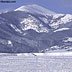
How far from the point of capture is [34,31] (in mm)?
148750

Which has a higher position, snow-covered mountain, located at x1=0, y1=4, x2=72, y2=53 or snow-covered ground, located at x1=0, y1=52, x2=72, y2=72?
snow-covered ground, located at x1=0, y1=52, x2=72, y2=72

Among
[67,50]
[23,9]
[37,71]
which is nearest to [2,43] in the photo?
[67,50]

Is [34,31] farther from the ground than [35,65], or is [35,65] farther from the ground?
[35,65]

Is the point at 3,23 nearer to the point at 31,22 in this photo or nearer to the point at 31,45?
the point at 31,22

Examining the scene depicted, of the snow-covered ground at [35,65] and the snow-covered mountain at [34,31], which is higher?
the snow-covered ground at [35,65]

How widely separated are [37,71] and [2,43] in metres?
73.9

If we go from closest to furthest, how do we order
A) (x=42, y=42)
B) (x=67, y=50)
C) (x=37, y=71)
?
(x=37, y=71), (x=67, y=50), (x=42, y=42)

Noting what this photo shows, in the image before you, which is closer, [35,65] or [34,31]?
[35,65]

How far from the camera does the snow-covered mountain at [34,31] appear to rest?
12538 cm

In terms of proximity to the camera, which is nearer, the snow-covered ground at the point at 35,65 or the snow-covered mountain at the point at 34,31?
the snow-covered ground at the point at 35,65

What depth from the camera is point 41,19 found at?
164250mm

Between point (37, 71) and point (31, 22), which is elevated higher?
point (37, 71)

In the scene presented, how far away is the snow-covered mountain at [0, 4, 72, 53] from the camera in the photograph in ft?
411

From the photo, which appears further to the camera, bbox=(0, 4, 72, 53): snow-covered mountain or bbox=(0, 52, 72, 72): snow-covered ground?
bbox=(0, 4, 72, 53): snow-covered mountain
